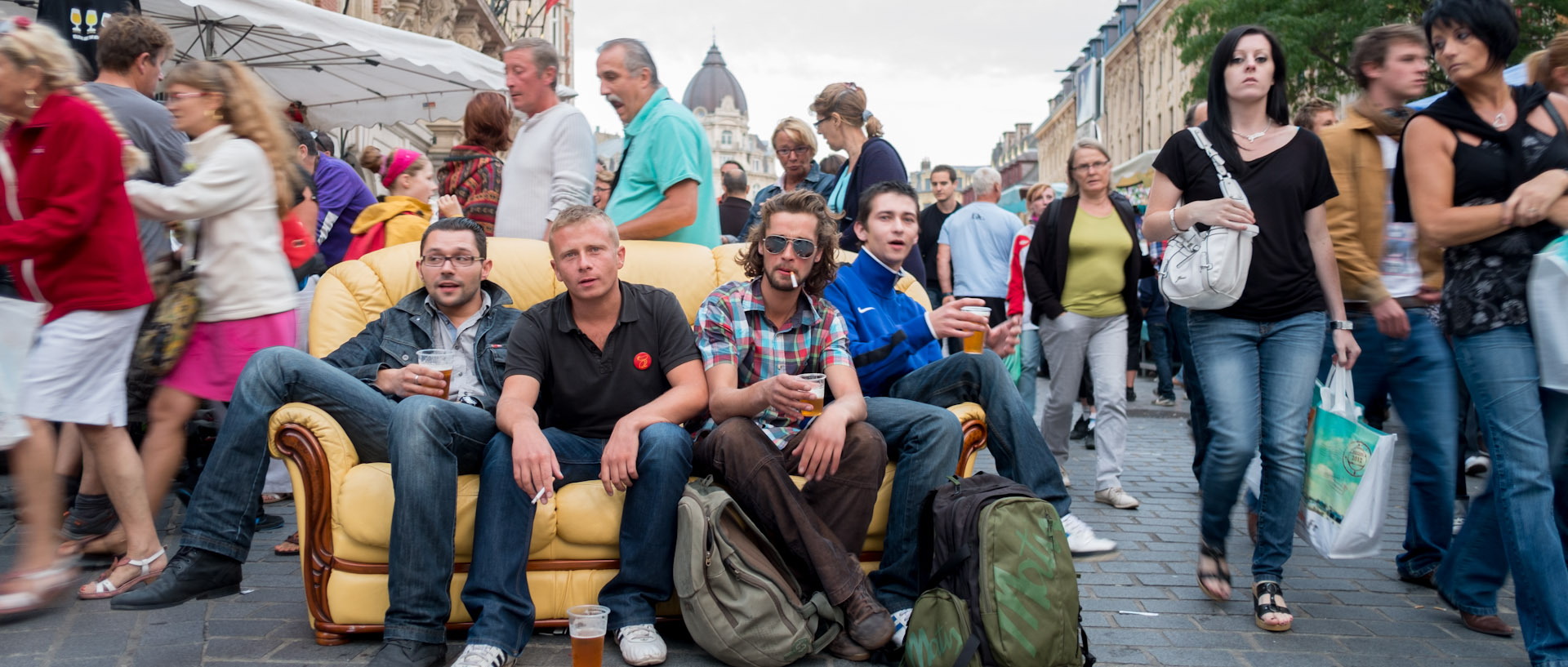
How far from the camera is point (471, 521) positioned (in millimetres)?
3465

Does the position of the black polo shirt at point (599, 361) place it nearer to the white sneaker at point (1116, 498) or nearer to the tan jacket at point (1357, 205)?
the tan jacket at point (1357, 205)

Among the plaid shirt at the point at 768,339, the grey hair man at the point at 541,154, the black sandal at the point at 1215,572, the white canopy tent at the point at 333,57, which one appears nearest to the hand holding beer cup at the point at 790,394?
the plaid shirt at the point at 768,339

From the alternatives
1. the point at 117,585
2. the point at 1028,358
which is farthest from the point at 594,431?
the point at 1028,358

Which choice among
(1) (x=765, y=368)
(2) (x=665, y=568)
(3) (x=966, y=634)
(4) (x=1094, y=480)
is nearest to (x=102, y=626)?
(2) (x=665, y=568)

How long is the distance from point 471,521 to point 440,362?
56cm

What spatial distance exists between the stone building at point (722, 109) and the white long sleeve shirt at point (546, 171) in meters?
137

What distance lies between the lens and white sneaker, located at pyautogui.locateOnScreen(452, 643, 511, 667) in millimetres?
3043

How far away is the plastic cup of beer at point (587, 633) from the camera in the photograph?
2.87 meters

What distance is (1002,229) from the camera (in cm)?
749

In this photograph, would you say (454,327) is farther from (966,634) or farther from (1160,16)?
(1160,16)

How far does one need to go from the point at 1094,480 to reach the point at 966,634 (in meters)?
3.68

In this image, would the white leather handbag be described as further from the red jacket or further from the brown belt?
the red jacket

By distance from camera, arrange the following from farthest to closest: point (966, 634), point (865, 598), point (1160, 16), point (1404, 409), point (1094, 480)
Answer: point (1160, 16), point (1094, 480), point (1404, 409), point (865, 598), point (966, 634)

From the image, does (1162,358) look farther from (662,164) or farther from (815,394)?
(815,394)
